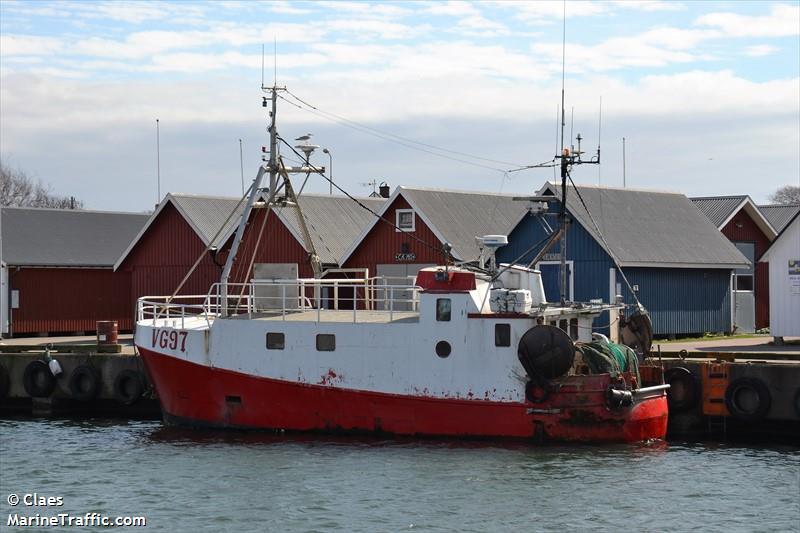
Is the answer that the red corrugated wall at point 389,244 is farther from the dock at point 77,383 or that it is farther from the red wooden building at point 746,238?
the red wooden building at point 746,238

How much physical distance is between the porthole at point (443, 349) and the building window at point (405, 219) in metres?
14.7

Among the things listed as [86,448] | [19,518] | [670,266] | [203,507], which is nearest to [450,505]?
[203,507]

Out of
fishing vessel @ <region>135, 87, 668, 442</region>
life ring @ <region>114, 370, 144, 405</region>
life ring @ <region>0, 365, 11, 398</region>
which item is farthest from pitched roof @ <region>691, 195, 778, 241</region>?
life ring @ <region>0, 365, 11, 398</region>

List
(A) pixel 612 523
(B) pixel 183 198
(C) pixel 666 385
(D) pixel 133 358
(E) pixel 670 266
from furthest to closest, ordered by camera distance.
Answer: (B) pixel 183 198 → (E) pixel 670 266 → (D) pixel 133 358 → (C) pixel 666 385 → (A) pixel 612 523

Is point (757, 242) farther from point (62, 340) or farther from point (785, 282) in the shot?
point (62, 340)

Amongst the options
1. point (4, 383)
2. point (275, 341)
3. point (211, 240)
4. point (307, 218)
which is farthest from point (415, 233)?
point (275, 341)

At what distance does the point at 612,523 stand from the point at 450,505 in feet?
8.85

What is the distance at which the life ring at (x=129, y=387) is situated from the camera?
3250 cm

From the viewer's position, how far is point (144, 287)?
1812 inches

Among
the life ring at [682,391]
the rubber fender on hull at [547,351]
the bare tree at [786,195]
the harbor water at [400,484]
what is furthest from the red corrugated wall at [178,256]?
the bare tree at [786,195]

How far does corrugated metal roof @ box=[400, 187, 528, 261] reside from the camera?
40.3 m

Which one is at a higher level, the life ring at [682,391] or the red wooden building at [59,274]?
the red wooden building at [59,274]

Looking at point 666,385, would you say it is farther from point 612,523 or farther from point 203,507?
point 203,507

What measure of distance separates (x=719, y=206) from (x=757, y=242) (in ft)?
6.23
